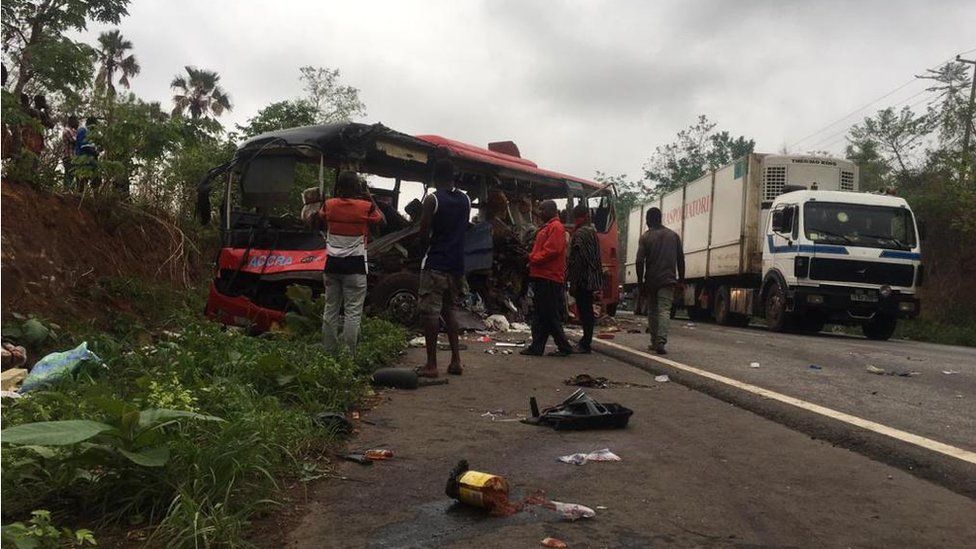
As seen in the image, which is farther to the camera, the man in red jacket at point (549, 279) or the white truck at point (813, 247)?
the white truck at point (813, 247)

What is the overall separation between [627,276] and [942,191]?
11634 millimetres

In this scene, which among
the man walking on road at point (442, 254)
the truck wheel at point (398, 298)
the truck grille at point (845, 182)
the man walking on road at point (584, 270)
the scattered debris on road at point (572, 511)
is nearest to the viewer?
the scattered debris on road at point (572, 511)

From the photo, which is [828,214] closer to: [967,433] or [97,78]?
[967,433]

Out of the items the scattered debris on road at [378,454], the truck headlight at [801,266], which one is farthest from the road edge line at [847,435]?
the truck headlight at [801,266]

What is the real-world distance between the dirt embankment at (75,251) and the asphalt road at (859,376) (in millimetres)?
7004

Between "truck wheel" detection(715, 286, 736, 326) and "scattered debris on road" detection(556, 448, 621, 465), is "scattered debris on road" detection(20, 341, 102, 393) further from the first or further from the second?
"truck wheel" detection(715, 286, 736, 326)

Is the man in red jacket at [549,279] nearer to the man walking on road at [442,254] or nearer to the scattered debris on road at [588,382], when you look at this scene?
the man walking on road at [442,254]

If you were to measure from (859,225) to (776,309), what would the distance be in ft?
7.29

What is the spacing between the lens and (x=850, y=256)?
46.6ft

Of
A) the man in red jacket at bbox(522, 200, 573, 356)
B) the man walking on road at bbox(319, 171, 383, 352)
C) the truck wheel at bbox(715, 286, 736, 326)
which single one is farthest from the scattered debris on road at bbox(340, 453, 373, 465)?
the truck wheel at bbox(715, 286, 736, 326)

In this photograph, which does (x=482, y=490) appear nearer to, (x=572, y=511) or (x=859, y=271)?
(x=572, y=511)

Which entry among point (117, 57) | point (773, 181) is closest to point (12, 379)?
point (773, 181)

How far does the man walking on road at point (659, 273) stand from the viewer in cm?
916

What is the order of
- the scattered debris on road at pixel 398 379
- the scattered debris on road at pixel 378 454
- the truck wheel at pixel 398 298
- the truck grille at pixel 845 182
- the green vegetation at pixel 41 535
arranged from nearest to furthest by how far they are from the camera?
the green vegetation at pixel 41 535 < the scattered debris on road at pixel 378 454 < the scattered debris on road at pixel 398 379 < the truck wheel at pixel 398 298 < the truck grille at pixel 845 182
